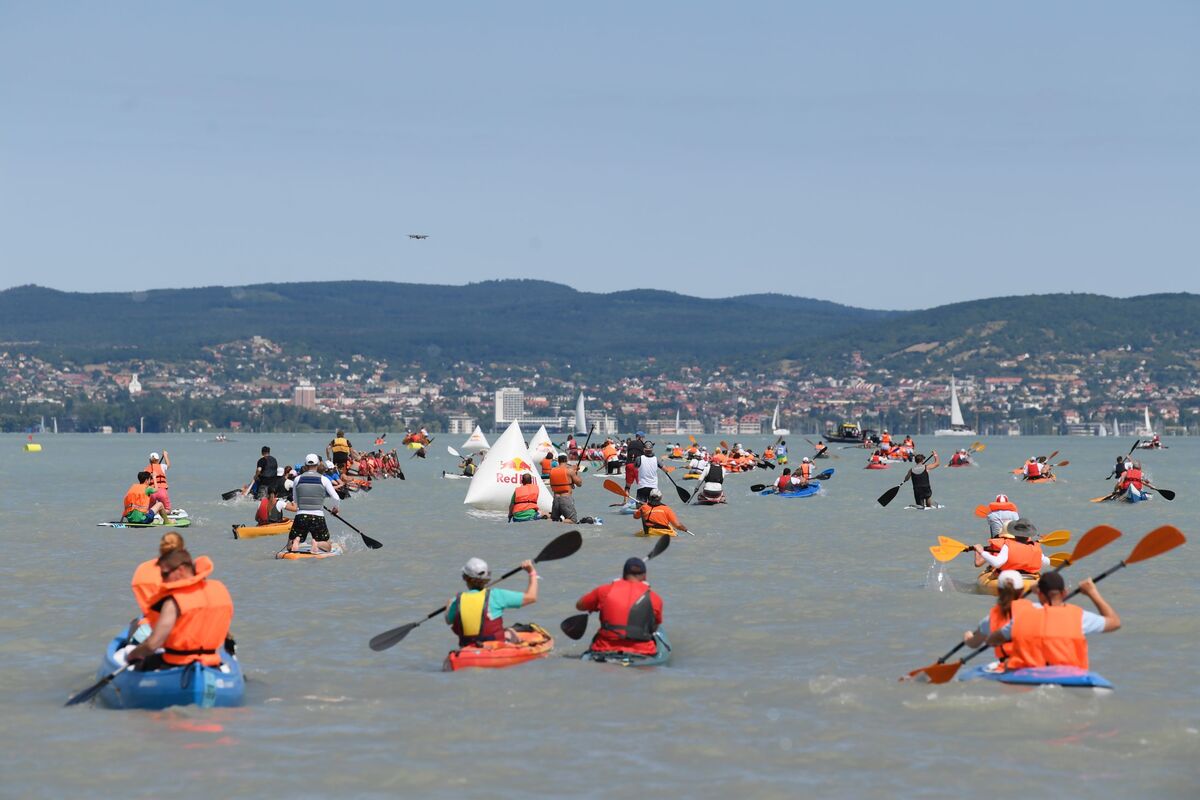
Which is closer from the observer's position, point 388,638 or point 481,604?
point 481,604

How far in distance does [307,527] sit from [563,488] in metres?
8.54

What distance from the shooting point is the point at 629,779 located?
12.4 m

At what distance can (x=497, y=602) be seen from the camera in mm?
16406

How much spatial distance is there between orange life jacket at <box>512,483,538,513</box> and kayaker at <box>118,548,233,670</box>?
76.1ft

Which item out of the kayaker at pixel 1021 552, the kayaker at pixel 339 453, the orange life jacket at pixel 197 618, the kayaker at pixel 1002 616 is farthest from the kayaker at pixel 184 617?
the kayaker at pixel 339 453

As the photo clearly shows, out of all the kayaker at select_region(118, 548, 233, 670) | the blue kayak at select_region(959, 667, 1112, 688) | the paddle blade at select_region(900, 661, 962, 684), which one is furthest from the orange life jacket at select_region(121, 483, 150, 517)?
the blue kayak at select_region(959, 667, 1112, 688)

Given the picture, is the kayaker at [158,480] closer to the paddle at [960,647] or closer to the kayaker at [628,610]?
the kayaker at [628,610]

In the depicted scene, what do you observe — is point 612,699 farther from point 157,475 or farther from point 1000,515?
point 157,475

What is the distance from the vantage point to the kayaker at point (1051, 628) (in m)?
14.5

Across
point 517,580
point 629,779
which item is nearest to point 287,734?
point 629,779

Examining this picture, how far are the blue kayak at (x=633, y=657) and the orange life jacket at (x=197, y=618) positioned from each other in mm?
4255

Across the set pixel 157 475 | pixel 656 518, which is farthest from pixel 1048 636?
pixel 157 475

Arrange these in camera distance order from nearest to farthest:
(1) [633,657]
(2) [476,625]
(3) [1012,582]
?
(3) [1012,582], (2) [476,625], (1) [633,657]

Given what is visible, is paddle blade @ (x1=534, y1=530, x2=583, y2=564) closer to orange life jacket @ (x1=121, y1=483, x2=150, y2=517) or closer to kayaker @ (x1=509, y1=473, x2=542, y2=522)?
orange life jacket @ (x1=121, y1=483, x2=150, y2=517)
